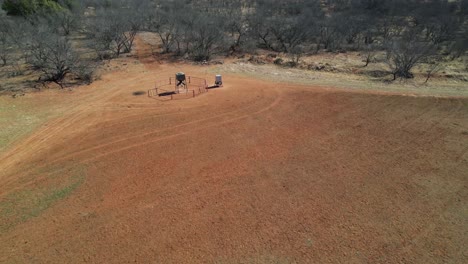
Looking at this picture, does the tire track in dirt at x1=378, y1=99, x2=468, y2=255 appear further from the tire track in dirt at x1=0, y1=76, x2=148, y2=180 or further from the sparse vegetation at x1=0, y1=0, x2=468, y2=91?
the tire track in dirt at x1=0, y1=76, x2=148, y2=180

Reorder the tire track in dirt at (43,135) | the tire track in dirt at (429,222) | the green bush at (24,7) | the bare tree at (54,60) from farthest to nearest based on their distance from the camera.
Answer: the green bush at (24,7)
the bare tree at (54,60)
the tire track in dirt at (43,135)
the tire track in dirt at (429,222)

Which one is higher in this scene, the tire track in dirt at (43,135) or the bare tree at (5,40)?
the bare tree at (5,40)

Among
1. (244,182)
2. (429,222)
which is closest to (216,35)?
(244,182)

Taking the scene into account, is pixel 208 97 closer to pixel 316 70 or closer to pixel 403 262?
pixel 316 70

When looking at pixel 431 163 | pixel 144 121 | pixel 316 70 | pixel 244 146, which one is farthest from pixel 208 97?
pixel 431 163

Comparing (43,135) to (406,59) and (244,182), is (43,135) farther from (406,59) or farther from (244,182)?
(406,59)

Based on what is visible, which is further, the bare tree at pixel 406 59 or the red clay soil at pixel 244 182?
the bare tree at pixel 406 59

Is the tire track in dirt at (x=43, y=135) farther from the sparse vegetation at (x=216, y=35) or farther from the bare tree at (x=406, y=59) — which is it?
the bare tree at (x=406, y=59)

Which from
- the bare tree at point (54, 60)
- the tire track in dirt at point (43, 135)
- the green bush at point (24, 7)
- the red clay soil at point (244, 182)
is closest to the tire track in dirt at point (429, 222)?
the red clay soil at point (244, 182)
